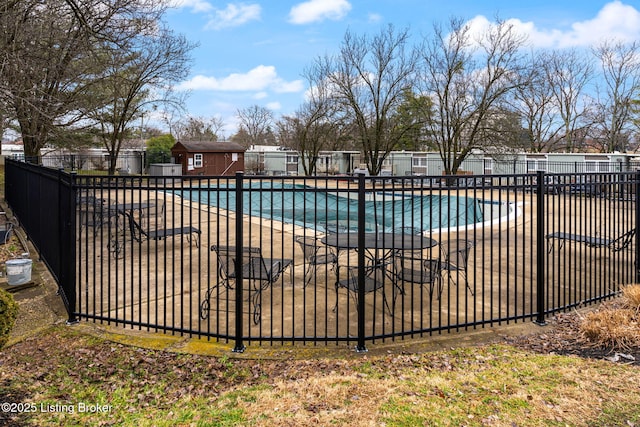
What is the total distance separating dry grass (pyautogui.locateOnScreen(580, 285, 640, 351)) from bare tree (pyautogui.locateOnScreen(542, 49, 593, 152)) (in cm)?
3510

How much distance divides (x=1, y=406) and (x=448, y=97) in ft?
79.3

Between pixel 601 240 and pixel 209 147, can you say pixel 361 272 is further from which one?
pixel 209 147

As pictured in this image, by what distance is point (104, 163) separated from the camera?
31609 millimetres

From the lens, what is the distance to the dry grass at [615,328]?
13.7 feet

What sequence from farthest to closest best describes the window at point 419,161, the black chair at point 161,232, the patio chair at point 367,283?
the window at point 419,161 → the black chair at point 161,232 → the patio chair at point 367,283

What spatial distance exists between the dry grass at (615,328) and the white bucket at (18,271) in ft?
21.7

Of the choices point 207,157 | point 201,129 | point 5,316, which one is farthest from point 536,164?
point 201,129

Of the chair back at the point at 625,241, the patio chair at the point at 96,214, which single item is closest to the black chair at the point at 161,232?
the patio chair at the point at 96,214

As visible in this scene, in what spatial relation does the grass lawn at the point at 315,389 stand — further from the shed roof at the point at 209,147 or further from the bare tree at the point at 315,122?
the shed roof at the point at 209,147

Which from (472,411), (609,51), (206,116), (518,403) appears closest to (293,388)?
(472,411)

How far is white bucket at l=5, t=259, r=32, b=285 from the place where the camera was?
5.90 metres

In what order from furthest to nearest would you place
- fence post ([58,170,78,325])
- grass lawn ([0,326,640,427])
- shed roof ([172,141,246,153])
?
shed roof ([172,141,246,153]) → fence post ([58,170,78,325]) → grass lawn ([0,326,640,427])

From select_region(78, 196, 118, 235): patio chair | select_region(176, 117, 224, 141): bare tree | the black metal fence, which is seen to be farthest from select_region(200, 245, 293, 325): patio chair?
select_region(176, 117, 224, 141): bare tree

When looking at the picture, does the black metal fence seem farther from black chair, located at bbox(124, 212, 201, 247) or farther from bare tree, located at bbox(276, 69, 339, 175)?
bare tree, located at bbox(276, 69, 339, 175)
